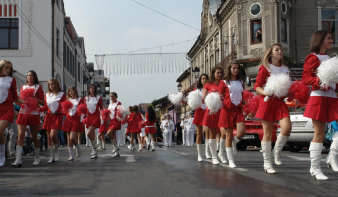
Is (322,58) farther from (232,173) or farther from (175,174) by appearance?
(175,174)

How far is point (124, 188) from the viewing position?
559cm

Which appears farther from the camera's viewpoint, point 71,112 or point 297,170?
point 71,112

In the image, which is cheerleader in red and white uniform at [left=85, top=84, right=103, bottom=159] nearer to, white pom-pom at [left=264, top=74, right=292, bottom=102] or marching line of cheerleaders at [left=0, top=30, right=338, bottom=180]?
marching line of cheerleaders at [left=0, top=30, right=338, bottom=180]

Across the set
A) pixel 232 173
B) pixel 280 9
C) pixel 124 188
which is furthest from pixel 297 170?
pixel 280 9

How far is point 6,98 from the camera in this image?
840 cm

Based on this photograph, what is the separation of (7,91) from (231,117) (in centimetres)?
444

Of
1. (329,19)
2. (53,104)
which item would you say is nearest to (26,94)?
(53,104)

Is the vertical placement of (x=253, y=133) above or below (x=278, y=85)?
below

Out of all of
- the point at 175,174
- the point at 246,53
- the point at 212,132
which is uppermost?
the point at 246,53

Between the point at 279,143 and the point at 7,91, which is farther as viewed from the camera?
the point at 7,91

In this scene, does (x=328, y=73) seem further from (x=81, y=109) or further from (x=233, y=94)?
(x=81, y=109)

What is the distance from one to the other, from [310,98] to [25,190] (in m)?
4.13

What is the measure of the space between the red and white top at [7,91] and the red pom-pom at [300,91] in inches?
213

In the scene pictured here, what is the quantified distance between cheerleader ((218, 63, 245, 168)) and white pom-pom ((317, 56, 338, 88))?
8.21ft
